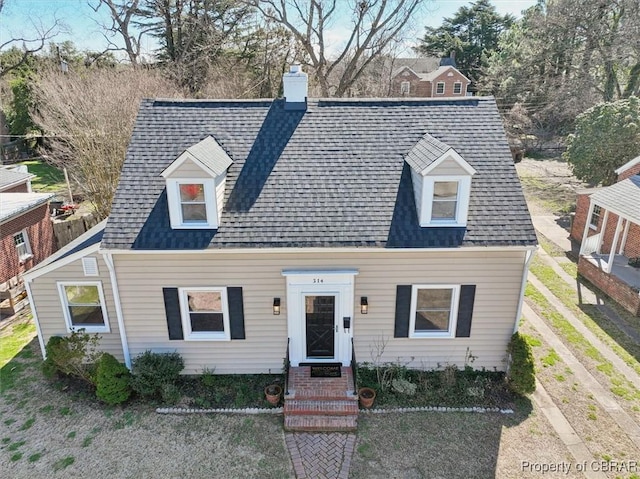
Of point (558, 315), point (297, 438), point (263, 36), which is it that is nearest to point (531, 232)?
point (558, 315)

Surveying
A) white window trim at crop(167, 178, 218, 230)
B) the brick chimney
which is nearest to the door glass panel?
white window trim at crop(167, 178, 218, 230)

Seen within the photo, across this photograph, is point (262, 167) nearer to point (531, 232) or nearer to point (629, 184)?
point (531, 232)

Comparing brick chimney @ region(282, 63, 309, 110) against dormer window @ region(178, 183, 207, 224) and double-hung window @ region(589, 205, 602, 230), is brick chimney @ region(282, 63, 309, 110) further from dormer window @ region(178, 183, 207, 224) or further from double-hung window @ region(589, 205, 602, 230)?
double-hung window @ region(589, 205, 602, 230)

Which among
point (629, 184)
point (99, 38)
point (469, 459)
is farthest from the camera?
point (99, 38)

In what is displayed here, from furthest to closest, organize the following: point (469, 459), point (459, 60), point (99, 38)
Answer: point (459, 60) < point (99, 38) < point (469, 459)

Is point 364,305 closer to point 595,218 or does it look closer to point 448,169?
point 448,169

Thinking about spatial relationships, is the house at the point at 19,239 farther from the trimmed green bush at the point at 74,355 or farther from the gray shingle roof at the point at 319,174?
the gray shingle roof at the point at 319,174
